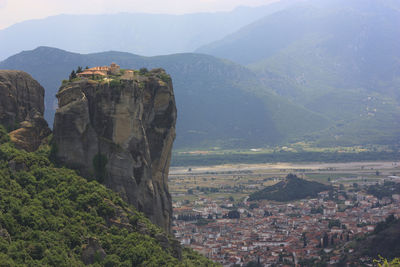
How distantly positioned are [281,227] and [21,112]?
66.8 metres

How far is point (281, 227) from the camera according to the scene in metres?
113

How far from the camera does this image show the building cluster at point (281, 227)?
91.5m

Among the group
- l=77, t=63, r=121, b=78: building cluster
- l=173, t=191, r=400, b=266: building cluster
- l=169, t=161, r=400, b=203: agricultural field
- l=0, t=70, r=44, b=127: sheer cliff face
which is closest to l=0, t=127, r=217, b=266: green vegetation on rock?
l=0, t=70, r=44, b=127: sheer cliff face

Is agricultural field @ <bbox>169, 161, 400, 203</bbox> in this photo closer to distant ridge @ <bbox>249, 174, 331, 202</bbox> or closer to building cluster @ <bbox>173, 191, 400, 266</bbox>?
distant ridge @ <bbox>249, 174, 331, 202</bbox>

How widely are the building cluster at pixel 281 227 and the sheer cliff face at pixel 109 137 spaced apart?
37.4 metres

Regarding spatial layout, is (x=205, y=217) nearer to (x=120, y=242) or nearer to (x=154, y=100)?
(x=154, y=100)

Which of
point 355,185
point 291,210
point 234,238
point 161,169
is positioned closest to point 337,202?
point 291,210

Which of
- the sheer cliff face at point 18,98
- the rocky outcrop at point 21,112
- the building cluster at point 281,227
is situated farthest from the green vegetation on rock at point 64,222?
the building cluster at point 281,227

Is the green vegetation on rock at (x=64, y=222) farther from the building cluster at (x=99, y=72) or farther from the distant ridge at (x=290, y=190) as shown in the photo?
the distant ridge at (x=290, y=190)

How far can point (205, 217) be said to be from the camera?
12775 cm

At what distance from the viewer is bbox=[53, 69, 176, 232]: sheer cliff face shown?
5206cm

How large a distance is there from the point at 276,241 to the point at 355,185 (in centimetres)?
7256

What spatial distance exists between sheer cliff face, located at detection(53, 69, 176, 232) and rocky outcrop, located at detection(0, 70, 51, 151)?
2855 mm

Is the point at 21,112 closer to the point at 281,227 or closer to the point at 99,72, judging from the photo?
the point at 99,72
